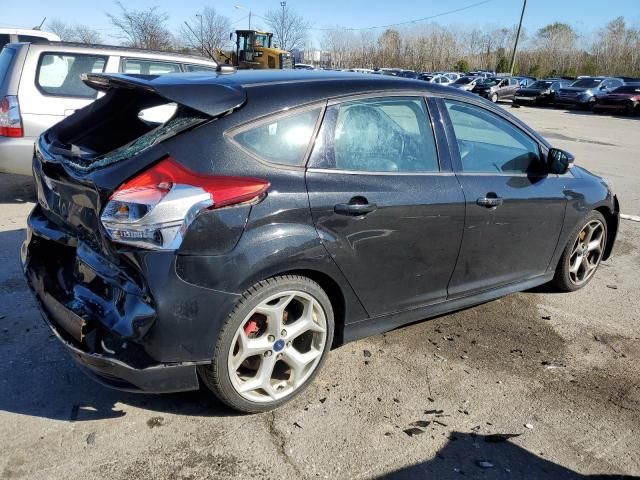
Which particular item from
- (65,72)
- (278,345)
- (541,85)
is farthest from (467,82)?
(278,345)

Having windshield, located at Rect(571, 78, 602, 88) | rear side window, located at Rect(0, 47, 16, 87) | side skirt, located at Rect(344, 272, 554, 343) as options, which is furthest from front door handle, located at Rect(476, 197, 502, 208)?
windshield, located at Rect(571, 78, 602, 88)

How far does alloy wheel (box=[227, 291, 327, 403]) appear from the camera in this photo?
2682 millimetres

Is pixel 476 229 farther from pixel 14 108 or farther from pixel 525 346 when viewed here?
pixel 14 108

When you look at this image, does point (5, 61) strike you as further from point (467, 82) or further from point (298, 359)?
point (467, 82)

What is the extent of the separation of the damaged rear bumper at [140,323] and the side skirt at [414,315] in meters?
0.90

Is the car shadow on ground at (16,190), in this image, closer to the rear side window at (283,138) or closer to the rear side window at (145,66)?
the rear side window at (145,66)

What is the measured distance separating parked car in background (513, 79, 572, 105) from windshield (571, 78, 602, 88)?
29.5 inches

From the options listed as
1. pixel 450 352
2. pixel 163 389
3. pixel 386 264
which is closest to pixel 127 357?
pixel 163 389

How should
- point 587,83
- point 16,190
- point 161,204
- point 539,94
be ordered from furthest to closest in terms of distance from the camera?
point 539,94
point 587,83
point 16,190
point 161,204

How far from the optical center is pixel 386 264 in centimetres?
305

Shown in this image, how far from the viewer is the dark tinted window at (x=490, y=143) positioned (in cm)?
349

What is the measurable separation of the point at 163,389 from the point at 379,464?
105 cm

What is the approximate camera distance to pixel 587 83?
109ft

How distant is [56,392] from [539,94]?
3576cm
